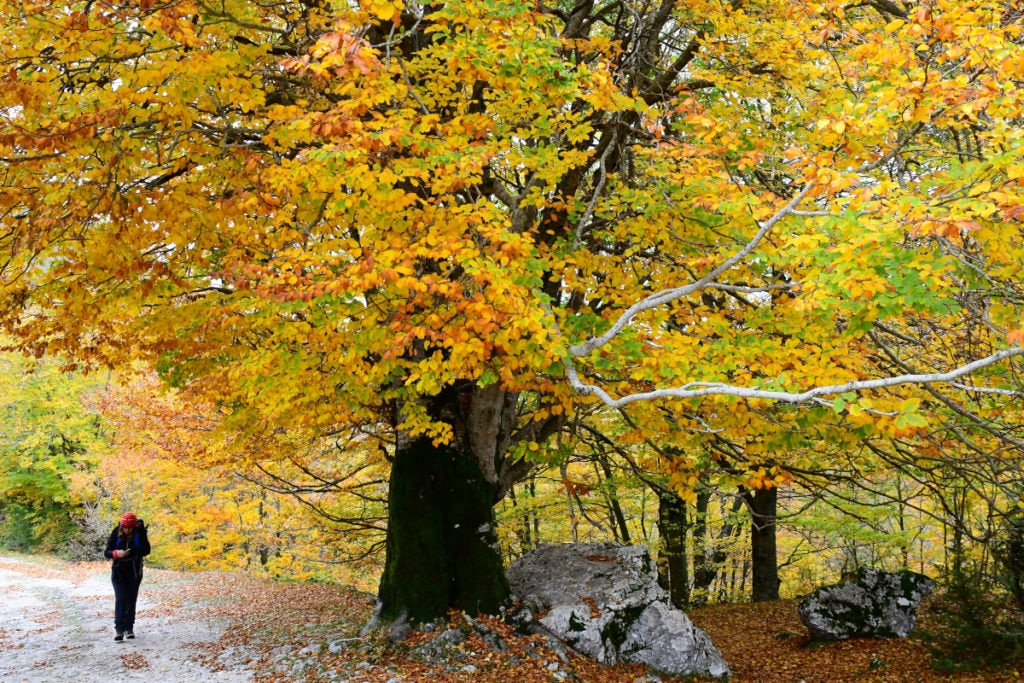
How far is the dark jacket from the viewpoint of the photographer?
8.42m

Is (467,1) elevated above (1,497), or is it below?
above

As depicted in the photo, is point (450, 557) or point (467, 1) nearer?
point (467, 1)

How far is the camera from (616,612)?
875 centimetres

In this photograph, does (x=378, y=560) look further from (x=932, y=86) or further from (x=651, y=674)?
(x=932, y=86)

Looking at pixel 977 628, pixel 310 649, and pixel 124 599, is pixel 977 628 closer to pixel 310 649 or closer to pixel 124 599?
pixel 310 649

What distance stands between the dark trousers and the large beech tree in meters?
2.35

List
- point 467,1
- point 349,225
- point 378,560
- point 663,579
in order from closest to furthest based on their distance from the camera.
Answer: point 467,1 < point 349,225 < point 378,560 < point 663,579

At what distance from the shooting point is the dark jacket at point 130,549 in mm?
8422

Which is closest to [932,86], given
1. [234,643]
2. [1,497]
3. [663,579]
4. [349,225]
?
[349,225]

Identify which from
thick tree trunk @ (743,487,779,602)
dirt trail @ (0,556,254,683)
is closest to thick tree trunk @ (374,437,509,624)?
dirt trail @ (0,556,254,683)

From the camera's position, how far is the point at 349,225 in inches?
279

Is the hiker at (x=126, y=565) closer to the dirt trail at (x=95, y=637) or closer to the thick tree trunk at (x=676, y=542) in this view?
the dirt trail at (x=95, y=637)

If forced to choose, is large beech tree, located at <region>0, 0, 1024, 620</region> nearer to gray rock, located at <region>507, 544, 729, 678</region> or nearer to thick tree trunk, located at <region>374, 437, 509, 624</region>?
thick tree trunk, located at <region>374, 437, 509, 624</region>

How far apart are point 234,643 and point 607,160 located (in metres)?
7.86
